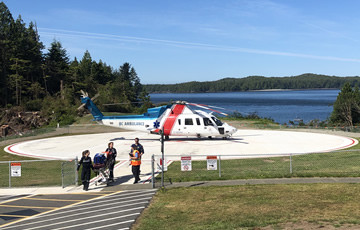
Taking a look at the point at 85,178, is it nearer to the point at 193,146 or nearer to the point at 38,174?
the point at 38,174

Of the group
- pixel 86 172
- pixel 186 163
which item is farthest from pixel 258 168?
pixel 86 172

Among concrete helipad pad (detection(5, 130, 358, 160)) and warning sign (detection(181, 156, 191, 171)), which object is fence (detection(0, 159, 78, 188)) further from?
warning sign (detection(181, 156, 191, 171))

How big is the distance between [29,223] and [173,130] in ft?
71.7

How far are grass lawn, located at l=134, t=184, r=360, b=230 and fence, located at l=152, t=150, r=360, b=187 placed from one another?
6.20 ft

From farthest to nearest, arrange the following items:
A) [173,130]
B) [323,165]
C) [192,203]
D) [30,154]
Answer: [173,130]
[30,154]
[323,165]
[192,203]

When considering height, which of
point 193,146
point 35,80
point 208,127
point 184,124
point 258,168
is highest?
point 35,80

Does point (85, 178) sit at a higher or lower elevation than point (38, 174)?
higher

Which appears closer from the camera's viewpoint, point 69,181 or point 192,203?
point 192,203

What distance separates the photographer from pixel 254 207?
12.6m

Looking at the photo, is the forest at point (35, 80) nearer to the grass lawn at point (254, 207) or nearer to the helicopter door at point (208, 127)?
the helicopter door at point (208, 127)

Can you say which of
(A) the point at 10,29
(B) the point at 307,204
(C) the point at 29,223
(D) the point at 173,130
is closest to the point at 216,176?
(B) the point at 307,204

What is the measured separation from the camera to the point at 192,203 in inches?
535

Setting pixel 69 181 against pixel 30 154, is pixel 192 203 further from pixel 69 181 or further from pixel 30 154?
pixel 30 154

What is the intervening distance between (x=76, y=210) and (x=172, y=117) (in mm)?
20456
